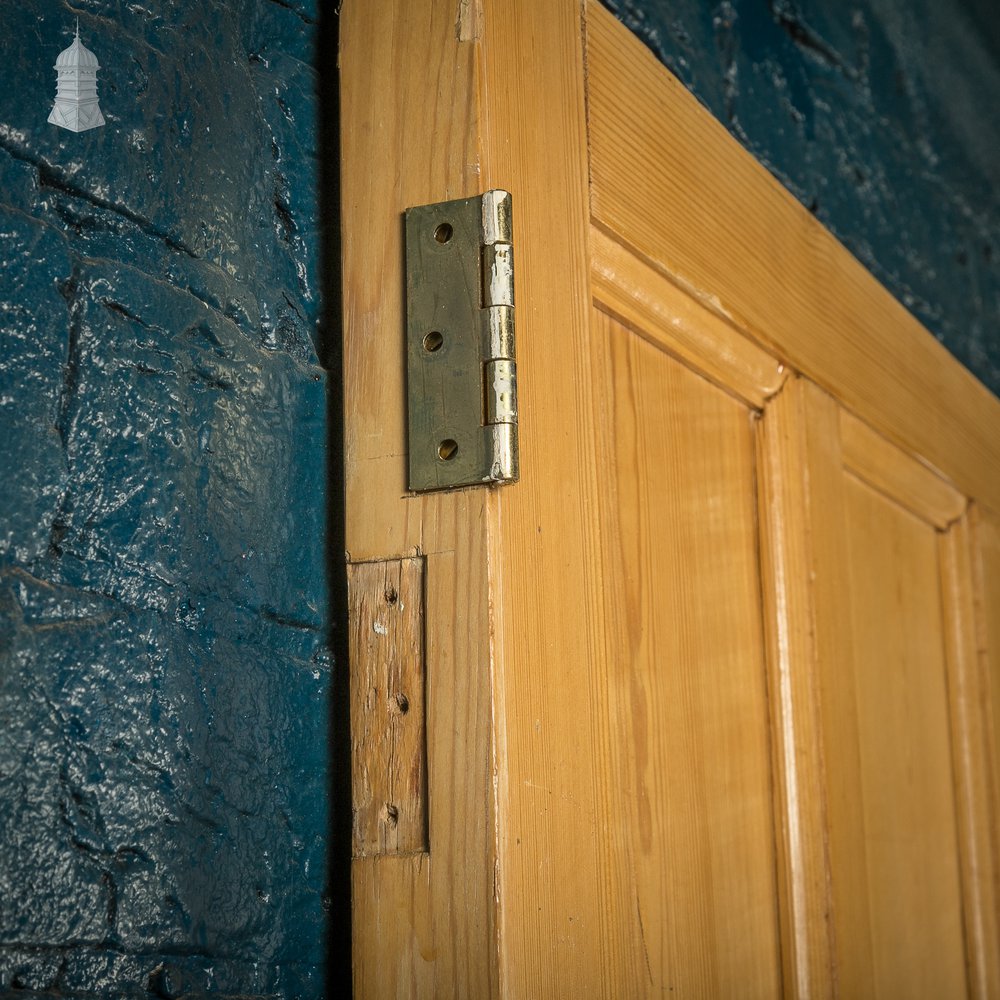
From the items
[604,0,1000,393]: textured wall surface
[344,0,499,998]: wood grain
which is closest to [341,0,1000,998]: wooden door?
[344,0,499,998]: wood grain

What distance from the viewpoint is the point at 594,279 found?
0.68m

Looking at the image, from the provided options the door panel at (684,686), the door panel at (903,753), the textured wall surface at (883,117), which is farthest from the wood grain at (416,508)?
the door panel at (903,753)

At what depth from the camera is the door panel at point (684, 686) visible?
69 centimetres

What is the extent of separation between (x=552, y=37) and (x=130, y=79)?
22 centimetres

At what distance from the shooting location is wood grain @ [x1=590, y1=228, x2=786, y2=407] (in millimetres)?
700

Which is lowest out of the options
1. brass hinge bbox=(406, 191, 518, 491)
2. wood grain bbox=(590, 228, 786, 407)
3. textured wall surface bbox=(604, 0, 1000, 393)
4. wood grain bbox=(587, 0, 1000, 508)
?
brass hinge bbox=(406, 191, 518, 491)

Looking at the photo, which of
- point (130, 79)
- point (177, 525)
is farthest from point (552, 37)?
point (177, 525)

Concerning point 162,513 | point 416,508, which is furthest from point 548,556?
point 162,513

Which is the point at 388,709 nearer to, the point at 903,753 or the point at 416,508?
the point at 416,508

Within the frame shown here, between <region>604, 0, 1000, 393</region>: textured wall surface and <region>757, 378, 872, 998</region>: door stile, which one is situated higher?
<region>604, 0, 1000, 393</region>: textured wall surface

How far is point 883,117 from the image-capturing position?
4.88ft

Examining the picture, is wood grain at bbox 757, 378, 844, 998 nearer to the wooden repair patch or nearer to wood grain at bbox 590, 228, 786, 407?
wood grain at bbox 590, 228, 786, 407

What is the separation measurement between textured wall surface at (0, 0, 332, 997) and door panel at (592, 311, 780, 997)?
0.17m

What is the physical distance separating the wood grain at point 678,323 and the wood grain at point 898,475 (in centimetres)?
16
